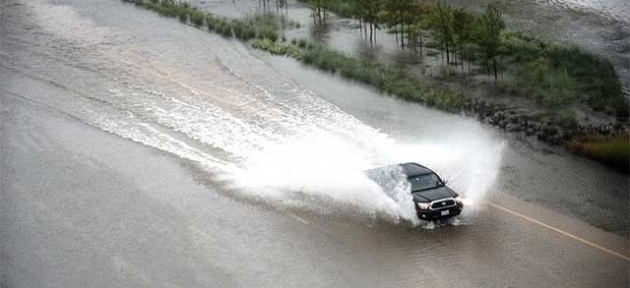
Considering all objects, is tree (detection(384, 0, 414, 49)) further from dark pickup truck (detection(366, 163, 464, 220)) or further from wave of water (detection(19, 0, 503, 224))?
dark pickup truck (detection(366, 163, 464, 220))

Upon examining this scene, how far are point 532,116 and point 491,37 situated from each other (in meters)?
5.90

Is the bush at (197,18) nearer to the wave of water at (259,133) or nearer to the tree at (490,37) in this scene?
the wave of water at (259,133)

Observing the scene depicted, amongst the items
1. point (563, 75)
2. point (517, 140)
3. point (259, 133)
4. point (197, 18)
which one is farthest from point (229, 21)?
point (517, 140)

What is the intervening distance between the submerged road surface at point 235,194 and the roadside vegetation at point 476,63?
5.77ft

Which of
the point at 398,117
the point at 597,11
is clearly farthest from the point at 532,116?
the point at 597,11

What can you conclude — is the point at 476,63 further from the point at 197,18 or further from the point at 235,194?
the point at 197,18

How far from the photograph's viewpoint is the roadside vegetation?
3150 cm

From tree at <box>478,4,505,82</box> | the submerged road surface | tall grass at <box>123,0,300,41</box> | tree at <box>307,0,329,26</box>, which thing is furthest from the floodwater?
tree at <box>478,4,505,82</box>

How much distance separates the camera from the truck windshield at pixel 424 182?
78.9 feet

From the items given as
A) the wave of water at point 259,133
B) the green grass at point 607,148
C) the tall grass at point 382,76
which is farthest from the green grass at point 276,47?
the green grass at point 607,148

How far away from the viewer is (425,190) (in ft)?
78.4

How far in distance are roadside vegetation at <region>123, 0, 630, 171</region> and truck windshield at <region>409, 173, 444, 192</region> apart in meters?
7.50

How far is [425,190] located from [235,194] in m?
6.48

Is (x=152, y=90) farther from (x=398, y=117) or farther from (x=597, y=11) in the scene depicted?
(x=597, y=11)
